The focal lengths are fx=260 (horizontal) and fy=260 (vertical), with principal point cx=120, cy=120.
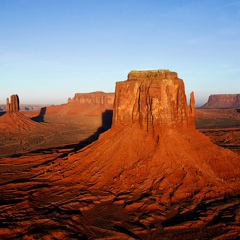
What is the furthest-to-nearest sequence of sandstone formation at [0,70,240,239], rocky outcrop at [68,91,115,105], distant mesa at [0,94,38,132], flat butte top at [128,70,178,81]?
rocky outcrop at [68,91,115,105], distant mesa at [0,94,38,132], flat butte top at [128,70,178,81], sandstone formation at [0,70,240,239]

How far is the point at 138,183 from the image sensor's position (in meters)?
17.7

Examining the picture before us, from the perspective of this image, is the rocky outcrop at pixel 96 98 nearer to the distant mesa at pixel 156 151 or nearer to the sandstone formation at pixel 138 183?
the sandstone formation at pixel 138 183

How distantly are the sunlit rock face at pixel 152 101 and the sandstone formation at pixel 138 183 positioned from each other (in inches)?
2.9

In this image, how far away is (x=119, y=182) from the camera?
1814cm

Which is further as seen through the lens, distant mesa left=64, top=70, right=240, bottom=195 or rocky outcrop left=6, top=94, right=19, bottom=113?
rocky outcrop left=6, top=94, right=19, bottom=113

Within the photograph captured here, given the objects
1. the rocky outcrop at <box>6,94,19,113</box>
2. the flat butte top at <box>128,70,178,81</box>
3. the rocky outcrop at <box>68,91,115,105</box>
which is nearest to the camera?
the flat butte top at <box>128,70,178,81</box>

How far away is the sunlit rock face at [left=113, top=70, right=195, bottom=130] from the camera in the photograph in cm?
1944

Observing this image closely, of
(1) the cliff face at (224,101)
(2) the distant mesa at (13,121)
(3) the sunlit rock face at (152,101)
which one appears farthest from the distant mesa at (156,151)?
(1) the cliff face at (224,101)

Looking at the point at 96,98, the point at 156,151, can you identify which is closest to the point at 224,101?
the point at 96,98

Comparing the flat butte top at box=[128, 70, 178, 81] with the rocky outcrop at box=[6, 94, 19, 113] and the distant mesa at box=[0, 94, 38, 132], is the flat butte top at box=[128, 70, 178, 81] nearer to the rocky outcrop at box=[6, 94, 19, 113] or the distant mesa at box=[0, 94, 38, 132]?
the distant mesa at box=[0, 94, 38, 132]

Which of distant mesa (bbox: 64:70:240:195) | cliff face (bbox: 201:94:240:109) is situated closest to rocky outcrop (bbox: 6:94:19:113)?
distant mesa (bbox: 64:70:240:195)

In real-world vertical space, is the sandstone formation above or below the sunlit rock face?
below

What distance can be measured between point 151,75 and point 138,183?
8.49m

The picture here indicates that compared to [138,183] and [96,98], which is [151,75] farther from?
[96,98]
